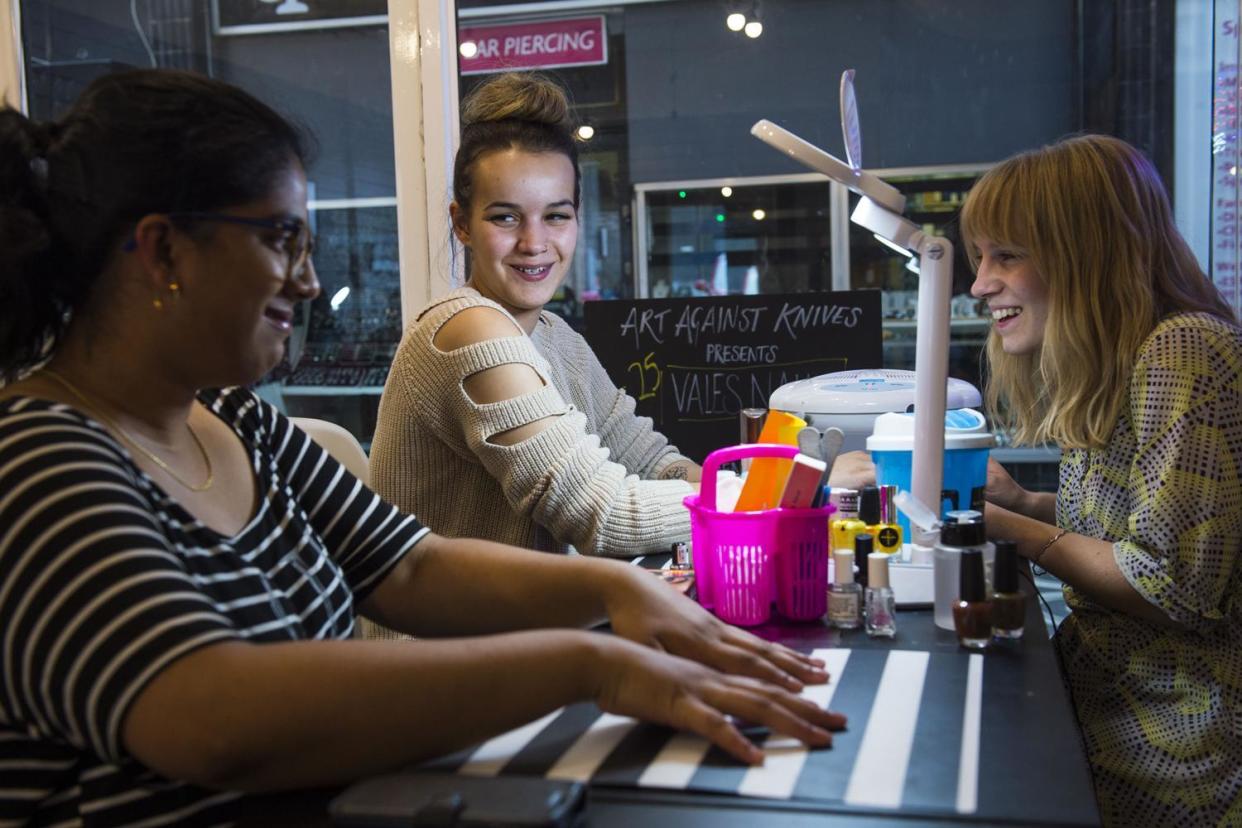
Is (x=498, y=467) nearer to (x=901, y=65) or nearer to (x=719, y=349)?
(x=719, y=349)

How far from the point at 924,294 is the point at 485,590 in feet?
2.45

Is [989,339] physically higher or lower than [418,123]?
lower

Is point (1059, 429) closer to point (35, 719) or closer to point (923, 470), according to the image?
point (923, 470)

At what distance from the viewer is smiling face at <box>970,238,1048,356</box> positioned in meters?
1.75

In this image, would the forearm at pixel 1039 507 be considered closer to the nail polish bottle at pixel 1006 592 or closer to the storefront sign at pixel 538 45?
the nail polish bottle at pixel 1006 592

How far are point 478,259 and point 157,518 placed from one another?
1.11 meters

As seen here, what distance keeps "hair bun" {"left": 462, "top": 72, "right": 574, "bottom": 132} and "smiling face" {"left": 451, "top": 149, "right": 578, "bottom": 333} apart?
0.21ft

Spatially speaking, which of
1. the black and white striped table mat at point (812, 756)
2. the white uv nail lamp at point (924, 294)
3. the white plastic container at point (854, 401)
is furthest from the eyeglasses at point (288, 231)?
the white plastic container at point (854, 401)

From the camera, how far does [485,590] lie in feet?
4.20

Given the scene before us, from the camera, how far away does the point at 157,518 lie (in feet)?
3.12

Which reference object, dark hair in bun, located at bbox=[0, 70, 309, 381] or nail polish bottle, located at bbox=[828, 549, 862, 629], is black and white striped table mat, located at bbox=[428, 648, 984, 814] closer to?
nail polish bottle, located at bbox=[828, 549, 862, 629]

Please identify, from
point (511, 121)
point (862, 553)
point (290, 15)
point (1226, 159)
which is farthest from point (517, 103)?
point (1226, 159)

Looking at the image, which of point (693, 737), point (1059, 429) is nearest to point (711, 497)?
point (693, 737)

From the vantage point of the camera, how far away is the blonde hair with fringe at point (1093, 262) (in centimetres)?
165
